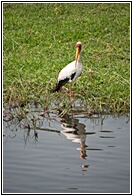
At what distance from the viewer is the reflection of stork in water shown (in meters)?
8.78

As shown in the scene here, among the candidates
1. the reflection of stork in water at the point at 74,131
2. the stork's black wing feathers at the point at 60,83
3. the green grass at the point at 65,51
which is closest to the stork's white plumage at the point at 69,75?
the stork's black wing feathers at the point at 60,83

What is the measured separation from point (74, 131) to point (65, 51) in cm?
579

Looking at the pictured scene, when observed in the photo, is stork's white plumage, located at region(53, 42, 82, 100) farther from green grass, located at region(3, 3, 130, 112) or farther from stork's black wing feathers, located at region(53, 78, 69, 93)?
green grass, located at region(3, 3, 130, 112)

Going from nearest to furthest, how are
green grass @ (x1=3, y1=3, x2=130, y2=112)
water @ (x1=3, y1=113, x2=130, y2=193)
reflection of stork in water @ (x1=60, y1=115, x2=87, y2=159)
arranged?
water @ (x1=3, y1=113, x2=130, y2=193), reflection of stork in water @ (x1=60, y1=115, x2=87, y2=159), green grass @ (x1=3, y1=3, x2=130, y2=112)

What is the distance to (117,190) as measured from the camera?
6910 mm

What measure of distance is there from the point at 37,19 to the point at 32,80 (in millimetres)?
7509

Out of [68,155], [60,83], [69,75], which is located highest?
[69,75]

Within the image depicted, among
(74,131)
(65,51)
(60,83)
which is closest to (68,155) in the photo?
(74,131)

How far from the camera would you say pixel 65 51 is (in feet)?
49.5

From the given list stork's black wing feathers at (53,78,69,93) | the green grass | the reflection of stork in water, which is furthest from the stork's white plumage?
the reflection of stork in water

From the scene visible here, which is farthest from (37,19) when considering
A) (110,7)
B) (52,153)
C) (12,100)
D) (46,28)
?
(52,153)

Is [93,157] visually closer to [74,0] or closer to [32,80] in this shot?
[32,80]

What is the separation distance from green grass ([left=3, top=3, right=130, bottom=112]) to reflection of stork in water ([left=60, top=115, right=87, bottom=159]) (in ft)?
1.29

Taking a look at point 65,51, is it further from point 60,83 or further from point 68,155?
point 68,155
